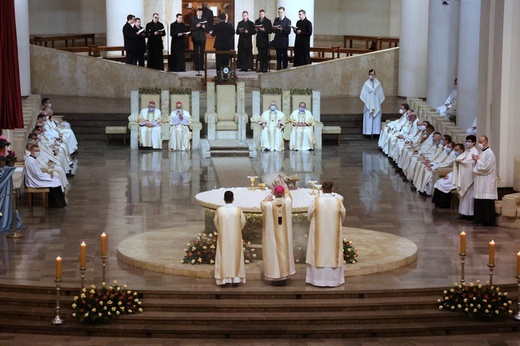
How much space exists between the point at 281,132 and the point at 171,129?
2350mm

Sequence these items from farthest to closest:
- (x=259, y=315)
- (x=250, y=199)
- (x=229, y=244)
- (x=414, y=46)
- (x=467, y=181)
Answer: (x=414, y=46) → (x=467, y=181) → (x=250, y=199) → (x=229, y=244) → (x=259, y=315)

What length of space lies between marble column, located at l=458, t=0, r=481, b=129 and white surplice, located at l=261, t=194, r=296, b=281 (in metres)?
10.2

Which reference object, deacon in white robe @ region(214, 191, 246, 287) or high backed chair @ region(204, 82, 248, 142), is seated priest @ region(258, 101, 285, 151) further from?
deacon in white robe @ region(214, 191, 246, 287)

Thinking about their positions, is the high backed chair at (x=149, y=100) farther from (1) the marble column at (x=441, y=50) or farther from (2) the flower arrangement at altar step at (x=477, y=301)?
(2) the flower arrangement at altar step at (x=477, y=301)

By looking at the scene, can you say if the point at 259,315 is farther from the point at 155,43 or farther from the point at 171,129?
the point at 155,43

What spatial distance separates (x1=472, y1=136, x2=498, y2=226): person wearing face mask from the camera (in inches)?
679

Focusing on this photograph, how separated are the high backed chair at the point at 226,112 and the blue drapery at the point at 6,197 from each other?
903 centimetres

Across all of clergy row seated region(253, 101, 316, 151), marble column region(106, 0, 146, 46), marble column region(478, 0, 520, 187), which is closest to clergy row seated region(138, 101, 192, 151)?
clergy row seated region(253, 101, 316, 151)

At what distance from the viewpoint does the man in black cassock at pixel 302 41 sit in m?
29.5

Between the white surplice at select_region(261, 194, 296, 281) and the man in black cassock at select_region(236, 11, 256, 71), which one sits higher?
the man in black cassock at select_region(236, 11, 256, 71)

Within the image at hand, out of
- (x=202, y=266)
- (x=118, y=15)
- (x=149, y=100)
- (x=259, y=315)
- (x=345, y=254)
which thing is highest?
(x=118, y=15)

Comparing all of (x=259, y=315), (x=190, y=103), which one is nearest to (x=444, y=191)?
(x=259, y=315)

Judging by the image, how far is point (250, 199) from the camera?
49.2 feet

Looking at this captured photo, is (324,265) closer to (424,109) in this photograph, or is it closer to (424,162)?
(424,162)
